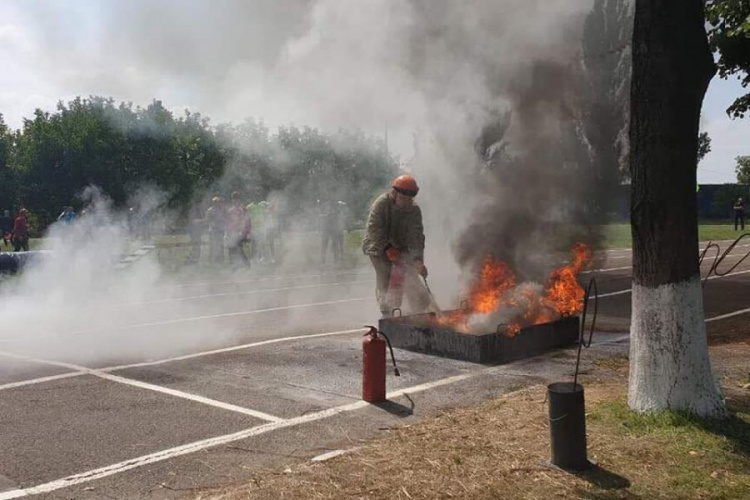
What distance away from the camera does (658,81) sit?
4961 millimetres

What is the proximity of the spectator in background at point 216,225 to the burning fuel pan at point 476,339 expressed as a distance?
10.0 metres

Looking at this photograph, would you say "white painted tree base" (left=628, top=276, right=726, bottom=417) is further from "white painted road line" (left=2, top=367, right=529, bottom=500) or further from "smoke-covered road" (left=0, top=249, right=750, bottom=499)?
"smoke-covered road" (left=0, top=249, right=750, bottom=499)

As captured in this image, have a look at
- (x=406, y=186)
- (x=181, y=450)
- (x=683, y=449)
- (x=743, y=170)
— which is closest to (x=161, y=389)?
(x=181, y=450)

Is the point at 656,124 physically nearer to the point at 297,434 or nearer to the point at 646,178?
the point at 646,178

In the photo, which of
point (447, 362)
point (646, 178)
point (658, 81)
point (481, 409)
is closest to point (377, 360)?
point (481, 409)

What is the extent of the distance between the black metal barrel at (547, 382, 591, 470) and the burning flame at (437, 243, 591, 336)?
3844 millimetres

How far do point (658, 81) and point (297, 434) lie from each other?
3.65 meters

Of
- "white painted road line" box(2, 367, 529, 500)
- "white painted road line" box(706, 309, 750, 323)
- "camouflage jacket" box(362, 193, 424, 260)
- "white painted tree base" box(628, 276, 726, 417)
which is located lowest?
"white painted road line" box(706, 309, 750, 323)

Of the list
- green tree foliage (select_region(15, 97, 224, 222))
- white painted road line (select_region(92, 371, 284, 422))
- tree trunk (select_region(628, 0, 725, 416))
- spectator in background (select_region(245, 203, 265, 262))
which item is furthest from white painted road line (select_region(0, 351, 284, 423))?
spectator in background (select_region(245, 203, 265, 262))

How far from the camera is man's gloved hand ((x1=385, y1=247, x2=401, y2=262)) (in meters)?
8.50

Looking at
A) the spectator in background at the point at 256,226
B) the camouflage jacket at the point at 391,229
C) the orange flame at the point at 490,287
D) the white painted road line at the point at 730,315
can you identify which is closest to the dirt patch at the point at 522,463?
the orange flame at the point at 490,287

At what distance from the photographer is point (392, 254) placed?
27.9ft

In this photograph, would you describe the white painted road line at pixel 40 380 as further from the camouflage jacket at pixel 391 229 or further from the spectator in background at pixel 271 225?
the spectator in background at pixel 271 225

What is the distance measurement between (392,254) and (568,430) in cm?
458
